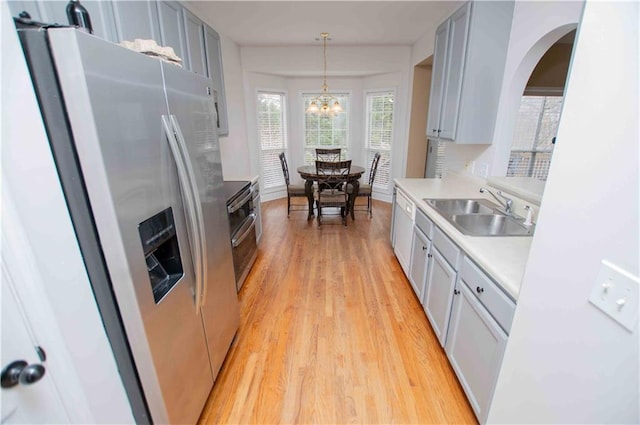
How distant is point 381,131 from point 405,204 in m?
2.95

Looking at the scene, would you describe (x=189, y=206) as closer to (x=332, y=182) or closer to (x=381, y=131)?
(x=332, y=182)

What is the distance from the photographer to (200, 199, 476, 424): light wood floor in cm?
151

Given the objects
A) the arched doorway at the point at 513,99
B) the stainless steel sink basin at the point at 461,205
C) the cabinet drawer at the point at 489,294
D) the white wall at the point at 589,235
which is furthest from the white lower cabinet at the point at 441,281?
the arched doorway at the point at 513,99

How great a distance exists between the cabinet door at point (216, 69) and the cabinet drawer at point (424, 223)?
2379 millimetres

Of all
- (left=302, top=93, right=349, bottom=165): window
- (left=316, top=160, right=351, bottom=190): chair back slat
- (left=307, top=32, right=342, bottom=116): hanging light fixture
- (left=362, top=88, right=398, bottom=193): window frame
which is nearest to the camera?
(left=316, top=160, right=351, bottom=190): chair back slat

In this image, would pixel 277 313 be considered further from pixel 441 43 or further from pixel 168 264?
pixel 441 43

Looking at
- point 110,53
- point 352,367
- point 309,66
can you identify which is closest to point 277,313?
point 352,367

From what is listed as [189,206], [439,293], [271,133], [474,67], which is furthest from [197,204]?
[271,133]

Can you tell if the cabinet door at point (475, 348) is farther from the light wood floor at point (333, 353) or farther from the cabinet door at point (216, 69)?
the cabinet door at point (216, 69)

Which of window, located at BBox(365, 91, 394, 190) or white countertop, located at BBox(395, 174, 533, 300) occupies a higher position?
window, located at BBox(365, 91, 394, 190)

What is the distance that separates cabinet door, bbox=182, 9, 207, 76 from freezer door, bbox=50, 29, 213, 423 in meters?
1.86

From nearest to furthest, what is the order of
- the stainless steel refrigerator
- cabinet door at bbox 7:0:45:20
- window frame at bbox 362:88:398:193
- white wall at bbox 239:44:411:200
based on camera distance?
the stainless steel refrigerator, cabinet door at bbox 7:0:45:20, white wall at bbox 239:44:411:200, window frame at bbox 362:88:398:193

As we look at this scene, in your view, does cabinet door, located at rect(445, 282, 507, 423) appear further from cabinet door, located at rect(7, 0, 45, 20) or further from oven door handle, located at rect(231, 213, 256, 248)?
cabinet door, located at rect(7, 0, 45, 20)

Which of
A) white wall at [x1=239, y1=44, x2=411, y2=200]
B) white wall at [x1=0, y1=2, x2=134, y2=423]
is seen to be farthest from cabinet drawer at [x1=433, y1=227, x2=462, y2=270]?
white wall at [x1=239, y1=44, x2=411, y2=200]
